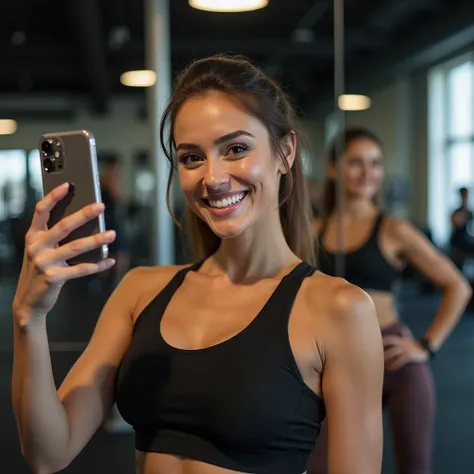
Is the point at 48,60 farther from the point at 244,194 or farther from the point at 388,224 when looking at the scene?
the point at 244,194

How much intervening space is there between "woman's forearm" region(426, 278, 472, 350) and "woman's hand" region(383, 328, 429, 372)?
0.69 feet

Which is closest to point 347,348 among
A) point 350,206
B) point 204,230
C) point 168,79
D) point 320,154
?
point 204,230

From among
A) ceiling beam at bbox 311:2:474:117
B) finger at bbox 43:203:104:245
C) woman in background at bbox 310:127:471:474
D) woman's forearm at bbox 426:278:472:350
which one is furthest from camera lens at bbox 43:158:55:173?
ceiling beam at bbox 311:2:474:117

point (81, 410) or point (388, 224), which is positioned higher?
point (388, 224)

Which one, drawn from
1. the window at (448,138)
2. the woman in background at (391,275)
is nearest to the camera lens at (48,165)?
the woman in background at (391,275)

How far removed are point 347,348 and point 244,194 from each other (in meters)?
0.26

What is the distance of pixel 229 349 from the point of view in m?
0.99

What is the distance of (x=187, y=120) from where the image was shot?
1.04 metres

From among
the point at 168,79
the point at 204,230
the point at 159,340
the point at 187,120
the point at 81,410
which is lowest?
the point at 81,410

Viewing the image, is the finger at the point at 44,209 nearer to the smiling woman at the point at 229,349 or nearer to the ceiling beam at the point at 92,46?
the smiling woman at the point at 229,349

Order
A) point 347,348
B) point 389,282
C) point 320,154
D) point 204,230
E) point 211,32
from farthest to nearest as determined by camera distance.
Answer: point 211,32, point 320,154, point 389,282, point 204,230, point 347,348

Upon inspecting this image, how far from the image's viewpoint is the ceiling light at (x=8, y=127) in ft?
7.57

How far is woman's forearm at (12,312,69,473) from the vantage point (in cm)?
88

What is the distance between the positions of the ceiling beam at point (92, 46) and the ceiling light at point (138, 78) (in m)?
0.08
